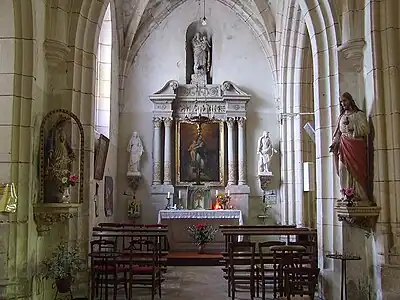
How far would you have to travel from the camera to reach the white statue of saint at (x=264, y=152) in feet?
47.2

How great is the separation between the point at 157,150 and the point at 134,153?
651mm

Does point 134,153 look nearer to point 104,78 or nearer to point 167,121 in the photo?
point 167,121

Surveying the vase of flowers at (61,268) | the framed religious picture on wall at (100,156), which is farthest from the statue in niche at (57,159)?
the framed religious picture on wall at (100,156)

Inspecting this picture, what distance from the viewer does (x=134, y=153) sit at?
1448 centimetres

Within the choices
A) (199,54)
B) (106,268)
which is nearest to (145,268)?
(106,268)

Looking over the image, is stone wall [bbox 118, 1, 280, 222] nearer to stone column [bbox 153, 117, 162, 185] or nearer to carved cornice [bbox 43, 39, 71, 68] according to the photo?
stone column [bbox 153, 117, 162, 185]

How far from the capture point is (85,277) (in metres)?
8.33

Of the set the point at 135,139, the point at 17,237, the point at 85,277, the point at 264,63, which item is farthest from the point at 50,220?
the point at 264,63

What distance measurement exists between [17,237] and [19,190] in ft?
2.03

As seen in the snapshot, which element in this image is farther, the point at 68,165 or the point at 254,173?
the point at 254,173

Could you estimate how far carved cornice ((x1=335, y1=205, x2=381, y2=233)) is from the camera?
7.09 metres

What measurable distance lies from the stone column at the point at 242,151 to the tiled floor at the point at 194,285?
3.45m

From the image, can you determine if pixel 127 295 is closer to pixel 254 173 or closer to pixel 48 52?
pixel 48 52

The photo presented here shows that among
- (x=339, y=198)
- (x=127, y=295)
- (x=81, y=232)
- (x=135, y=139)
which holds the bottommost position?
(x=127, y=295)
